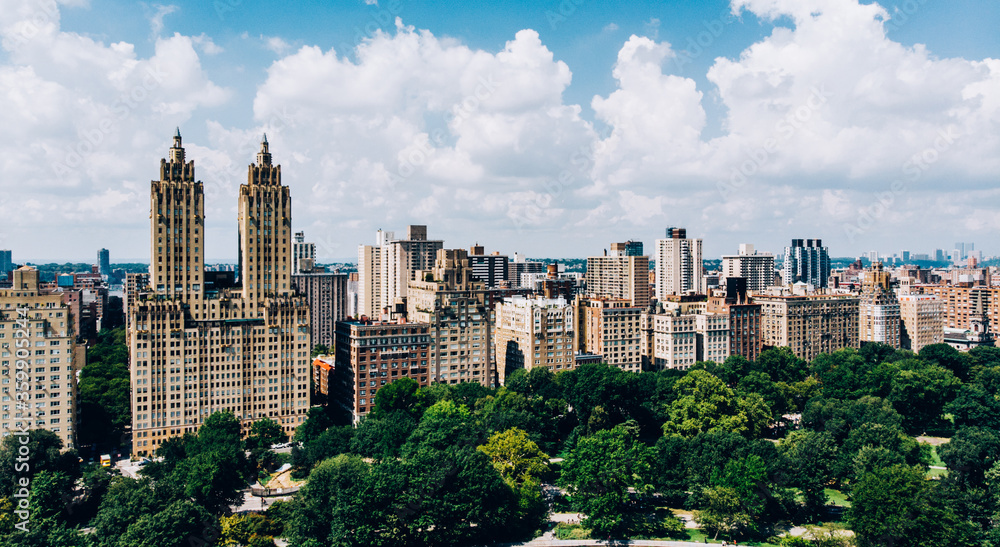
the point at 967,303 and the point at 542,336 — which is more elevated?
the point at 967,303

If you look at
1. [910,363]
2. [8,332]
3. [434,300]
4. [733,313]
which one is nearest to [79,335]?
[8,332]

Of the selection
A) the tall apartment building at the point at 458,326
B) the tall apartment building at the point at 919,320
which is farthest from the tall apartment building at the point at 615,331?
the tall apartment building at the point at 919,320

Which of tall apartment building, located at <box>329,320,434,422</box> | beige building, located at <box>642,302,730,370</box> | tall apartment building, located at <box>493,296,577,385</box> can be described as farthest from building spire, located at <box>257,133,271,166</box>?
beige building, located at <box>642,302,730,370</box>

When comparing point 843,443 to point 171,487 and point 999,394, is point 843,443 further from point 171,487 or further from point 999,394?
point 171,487

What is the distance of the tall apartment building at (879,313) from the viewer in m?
169

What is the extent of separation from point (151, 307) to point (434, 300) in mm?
43078

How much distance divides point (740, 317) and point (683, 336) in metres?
14.6

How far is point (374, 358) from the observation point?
116 metres

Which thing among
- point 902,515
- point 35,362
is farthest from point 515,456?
point 35,362

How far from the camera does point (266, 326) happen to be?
352 ft

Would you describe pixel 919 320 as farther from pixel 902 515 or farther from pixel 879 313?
pixel 902 515

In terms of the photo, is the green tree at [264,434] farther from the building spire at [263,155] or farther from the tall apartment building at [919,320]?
the tall apartment building at [919,320]

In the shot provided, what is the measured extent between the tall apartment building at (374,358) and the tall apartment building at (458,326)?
8.91 ft

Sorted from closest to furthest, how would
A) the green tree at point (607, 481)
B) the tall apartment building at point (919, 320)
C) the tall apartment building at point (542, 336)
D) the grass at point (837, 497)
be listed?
the green tree at point (607, 481), the grass at point (837, 497), the tall apartment building at point (542, 336), the tall apartment building at point (919, 320)
